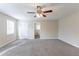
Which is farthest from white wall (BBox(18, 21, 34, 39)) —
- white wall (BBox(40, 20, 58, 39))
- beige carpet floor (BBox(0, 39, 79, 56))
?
beige carpet floor (BBox(0, 39, 79, 56))

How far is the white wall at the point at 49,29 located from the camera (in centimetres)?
1240

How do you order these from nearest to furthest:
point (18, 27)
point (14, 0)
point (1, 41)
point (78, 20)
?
point (14, 0)
point (78, 20)
point (1, 41)
point (18, 27)

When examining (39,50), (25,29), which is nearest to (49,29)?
(25,29)

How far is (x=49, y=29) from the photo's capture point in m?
12.5

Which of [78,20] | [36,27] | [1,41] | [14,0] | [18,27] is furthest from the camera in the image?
[36,27]

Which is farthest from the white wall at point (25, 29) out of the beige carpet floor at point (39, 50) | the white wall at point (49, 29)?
the beige carpet floor at point (39, 50)

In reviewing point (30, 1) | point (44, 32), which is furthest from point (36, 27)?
point (30, 1)

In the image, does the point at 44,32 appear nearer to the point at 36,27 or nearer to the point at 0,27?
the point at 36,27

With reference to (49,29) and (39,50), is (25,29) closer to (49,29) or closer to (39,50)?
(49,29)

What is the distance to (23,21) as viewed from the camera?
12.3 meters

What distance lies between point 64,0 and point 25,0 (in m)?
1.24

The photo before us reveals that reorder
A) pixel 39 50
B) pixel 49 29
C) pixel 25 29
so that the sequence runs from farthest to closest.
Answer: pixel 49 29 < pixel 25 29 < pixel 39 50

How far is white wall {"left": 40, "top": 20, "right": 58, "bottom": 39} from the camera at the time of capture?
12.4 m

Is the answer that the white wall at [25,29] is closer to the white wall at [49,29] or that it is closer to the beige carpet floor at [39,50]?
the white wall at [49,29]
